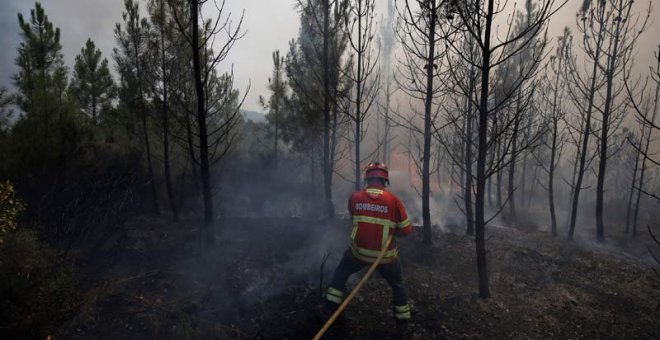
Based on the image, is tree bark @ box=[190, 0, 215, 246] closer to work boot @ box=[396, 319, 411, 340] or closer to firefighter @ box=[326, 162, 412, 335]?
firefighter @ box=[326, 162, 412, 335]

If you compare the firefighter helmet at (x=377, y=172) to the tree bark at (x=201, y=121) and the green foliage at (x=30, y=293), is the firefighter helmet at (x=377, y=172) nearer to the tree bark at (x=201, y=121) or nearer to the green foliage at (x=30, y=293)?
the tree bark at (x=201, y=121)

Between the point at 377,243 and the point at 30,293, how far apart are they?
4.69m

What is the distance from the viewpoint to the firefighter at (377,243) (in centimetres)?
455

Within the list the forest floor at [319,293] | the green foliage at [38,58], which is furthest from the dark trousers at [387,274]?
the green foliage at [38,58]

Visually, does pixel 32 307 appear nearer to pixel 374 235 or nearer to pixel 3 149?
pixel 374 235

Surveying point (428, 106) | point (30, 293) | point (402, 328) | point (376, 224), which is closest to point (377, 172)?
point (376, 224)

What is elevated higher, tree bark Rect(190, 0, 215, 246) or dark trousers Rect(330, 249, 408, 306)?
tree bark Rect(190, 0, 215, 246)

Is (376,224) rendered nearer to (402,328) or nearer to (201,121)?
(402,328)

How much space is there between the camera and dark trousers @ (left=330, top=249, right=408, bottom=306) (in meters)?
4.57

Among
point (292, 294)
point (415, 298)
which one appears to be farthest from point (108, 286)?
point (415, 298)

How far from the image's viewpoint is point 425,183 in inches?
329

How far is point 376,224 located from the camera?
15.1ft

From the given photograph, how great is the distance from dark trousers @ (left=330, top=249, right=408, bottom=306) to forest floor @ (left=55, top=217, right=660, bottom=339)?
1.78ft

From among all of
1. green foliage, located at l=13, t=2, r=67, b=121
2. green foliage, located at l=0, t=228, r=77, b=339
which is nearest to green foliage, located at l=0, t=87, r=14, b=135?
green foliage, located at l=13, t=2, r=67, b=121
